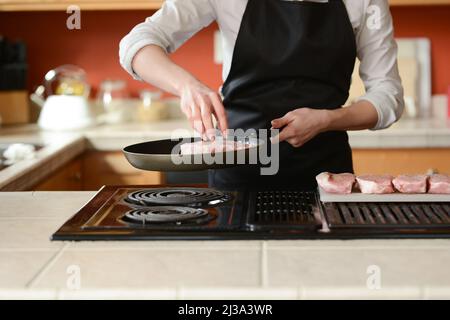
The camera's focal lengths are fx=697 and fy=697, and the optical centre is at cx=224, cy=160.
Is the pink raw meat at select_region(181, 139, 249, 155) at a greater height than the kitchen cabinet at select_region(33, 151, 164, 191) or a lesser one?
greater

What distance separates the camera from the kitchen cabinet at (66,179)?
248 cm

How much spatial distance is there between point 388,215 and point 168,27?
843 mm

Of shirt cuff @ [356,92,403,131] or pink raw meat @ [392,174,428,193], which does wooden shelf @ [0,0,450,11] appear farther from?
pink raw meat @ [392,174,428,193]

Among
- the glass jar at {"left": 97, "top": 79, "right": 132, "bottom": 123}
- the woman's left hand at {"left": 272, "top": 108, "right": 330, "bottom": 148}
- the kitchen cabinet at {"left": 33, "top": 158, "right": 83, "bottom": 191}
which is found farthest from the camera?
the glass jar at {"left": 97, "top": 79, "right": 132, "bottom": 123}

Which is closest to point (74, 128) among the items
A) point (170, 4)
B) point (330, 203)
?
point (170, 4)

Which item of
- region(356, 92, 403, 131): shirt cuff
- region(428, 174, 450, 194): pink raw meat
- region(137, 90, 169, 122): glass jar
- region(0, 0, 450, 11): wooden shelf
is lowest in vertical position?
region(428, 174, 450, 194): pink raw meat

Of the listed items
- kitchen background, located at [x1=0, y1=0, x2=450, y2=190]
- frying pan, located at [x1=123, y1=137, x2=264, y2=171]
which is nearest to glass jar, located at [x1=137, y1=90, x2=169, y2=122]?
kitchen background, located at [x1=0, y1=0, x2=450, y2=190]

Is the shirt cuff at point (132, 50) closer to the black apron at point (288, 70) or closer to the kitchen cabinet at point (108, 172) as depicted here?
the black apron at point (288, 70)

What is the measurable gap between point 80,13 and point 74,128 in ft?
2.24

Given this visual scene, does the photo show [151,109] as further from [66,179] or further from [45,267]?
[45,267]

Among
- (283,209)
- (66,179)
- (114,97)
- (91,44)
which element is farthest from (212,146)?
(91,44)

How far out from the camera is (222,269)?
102 cm

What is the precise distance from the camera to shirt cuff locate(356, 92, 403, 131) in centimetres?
185

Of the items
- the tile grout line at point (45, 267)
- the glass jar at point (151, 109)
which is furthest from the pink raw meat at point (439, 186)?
the glass jar at point (151, 109)
